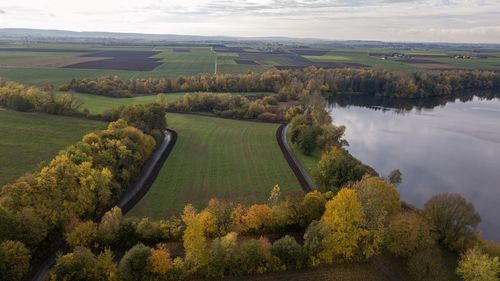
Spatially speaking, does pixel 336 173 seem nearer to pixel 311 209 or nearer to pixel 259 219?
pixel 311 209

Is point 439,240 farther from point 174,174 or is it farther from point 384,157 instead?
point 174,174

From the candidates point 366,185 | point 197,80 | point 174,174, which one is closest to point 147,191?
point 174,174

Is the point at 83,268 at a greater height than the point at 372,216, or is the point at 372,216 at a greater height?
the point at 372,216

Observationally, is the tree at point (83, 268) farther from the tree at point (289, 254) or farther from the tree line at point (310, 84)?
the tree line at point (310, 84)

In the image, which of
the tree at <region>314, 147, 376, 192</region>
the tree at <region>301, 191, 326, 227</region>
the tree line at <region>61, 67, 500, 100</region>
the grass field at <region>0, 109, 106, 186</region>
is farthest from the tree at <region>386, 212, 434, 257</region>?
the tree line at <region>61, 67, 500, 100</region>

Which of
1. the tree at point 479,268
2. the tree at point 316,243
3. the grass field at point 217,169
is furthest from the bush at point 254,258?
the tree at point 479,268

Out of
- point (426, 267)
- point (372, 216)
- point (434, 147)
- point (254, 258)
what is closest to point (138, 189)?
point (254, 258)
